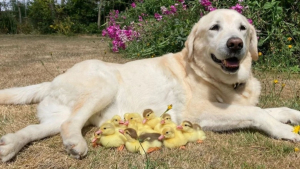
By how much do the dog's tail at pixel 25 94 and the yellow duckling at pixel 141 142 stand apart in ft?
3.74

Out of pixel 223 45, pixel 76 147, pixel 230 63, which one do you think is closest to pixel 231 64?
pixel 230 63

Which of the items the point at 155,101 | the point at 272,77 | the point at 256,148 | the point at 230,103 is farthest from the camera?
the point at 272,77

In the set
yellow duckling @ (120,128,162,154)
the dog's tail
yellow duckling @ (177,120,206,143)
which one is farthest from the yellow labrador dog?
yellow duckling @ (120,128,162,154)

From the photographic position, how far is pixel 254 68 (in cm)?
479

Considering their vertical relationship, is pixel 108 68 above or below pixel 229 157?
above

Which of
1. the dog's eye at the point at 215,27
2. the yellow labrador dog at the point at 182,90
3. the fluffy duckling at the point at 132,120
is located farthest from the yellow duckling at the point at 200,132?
the dog's eye at the point at 215,27

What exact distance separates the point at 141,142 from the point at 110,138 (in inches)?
9.2

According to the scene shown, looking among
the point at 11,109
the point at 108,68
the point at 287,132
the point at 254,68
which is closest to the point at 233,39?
the point at 287,132

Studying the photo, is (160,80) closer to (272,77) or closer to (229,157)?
(229,157)

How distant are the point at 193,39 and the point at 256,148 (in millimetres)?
1247

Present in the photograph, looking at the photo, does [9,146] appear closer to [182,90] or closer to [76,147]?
[76,147]

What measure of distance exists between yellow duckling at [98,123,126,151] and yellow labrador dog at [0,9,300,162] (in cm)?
20

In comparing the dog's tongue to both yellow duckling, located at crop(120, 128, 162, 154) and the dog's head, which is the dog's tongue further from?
yellow duckling, located at crop(120, 128, 162, 154)

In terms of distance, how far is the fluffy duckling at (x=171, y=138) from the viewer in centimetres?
207
